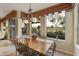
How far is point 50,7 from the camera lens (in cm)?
232

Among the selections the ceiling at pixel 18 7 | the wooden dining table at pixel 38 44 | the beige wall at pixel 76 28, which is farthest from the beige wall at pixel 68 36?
the ceiling at pixel 18 7

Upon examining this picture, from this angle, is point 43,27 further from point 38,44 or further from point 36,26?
point 38,44

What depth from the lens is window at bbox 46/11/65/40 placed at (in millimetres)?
2330

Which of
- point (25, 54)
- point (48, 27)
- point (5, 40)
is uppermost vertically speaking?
point (48, 27)

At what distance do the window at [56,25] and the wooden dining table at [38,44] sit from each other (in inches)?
6.0

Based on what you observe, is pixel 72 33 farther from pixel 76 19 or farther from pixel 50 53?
pixel 50 53

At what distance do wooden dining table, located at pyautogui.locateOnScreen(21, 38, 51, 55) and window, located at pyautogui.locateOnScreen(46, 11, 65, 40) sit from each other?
15 centimetres

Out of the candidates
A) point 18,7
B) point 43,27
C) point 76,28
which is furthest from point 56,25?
point 18,7

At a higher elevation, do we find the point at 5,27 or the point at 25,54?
the point at 5,27

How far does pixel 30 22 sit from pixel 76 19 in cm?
68

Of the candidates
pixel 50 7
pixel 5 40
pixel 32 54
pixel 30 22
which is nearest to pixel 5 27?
pixel 5 40

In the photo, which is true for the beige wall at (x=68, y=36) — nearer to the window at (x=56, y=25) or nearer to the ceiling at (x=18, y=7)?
the window at (x=56, y=25)

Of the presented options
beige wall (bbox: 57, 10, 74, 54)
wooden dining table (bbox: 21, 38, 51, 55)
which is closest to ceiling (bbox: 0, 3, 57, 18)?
beige wall (bbox: 57, 10, 74, 54)

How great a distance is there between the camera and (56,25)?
2357 millimetres
